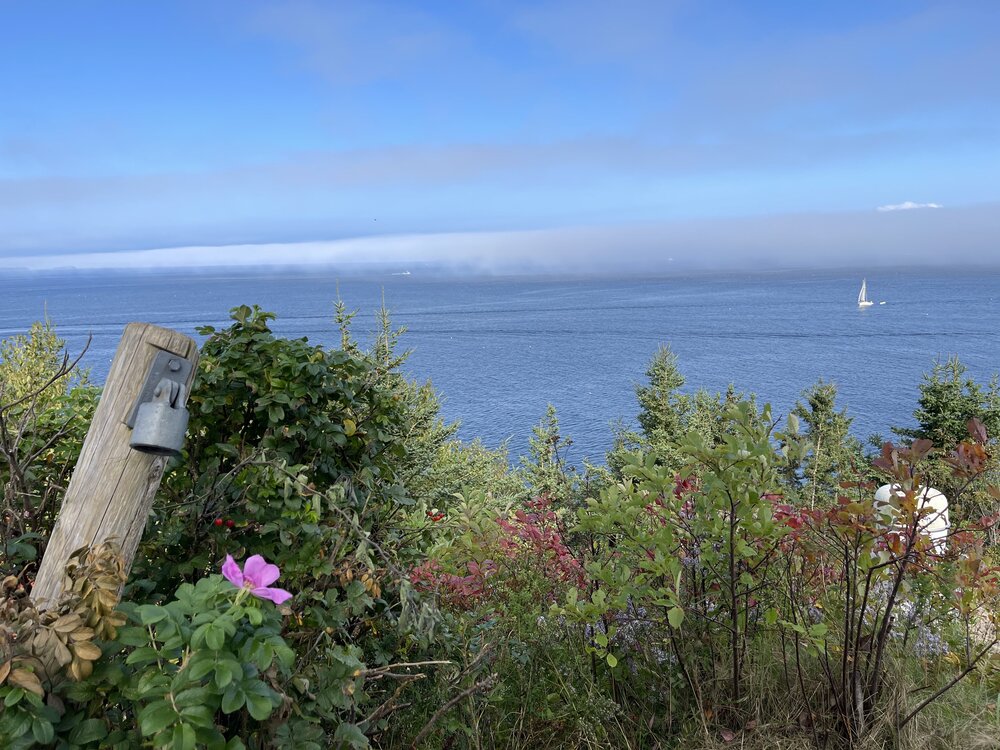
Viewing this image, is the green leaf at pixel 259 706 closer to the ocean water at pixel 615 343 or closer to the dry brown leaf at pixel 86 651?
the dry brown leaf at pixel 86 651

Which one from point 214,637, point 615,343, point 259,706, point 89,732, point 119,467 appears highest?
point 119,467

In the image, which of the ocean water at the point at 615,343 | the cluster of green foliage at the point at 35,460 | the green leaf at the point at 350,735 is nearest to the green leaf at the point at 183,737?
the green leaf at the point at 350,735

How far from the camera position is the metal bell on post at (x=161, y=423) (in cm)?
160

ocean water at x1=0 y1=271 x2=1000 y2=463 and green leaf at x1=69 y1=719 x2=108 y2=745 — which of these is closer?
green leaf at x1=69 y1=719 x2=108 y2=745

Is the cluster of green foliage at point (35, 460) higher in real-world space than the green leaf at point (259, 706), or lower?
higher

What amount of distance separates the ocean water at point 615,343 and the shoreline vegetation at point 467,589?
16.7 metres

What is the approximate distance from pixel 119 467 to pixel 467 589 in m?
1.80

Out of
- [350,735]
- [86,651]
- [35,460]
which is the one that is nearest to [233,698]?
[86,651]

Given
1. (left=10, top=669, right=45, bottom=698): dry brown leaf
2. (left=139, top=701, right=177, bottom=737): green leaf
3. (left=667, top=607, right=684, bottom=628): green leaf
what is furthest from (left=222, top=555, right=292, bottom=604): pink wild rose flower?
(left=667, top=607, right=684, bottom=628): green leaf

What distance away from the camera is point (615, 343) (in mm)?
76562

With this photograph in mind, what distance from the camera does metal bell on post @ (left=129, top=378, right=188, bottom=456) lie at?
62.9 inches

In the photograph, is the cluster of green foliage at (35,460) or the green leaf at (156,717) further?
the cluster of green foliage at (35,460)

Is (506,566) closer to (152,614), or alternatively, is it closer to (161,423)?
(161,423)

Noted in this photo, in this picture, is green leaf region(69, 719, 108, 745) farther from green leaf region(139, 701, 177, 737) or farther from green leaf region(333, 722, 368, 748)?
green leaf region(333, 722, 368, 748)
